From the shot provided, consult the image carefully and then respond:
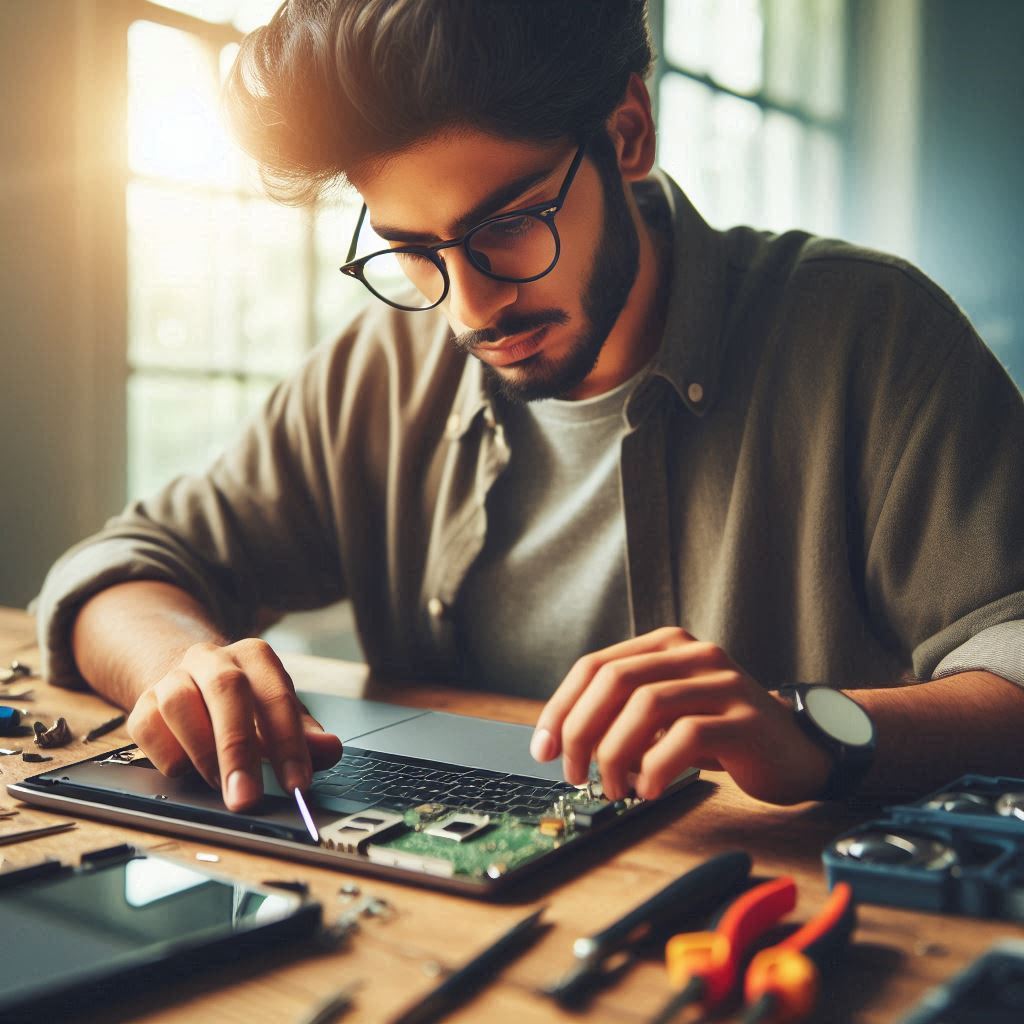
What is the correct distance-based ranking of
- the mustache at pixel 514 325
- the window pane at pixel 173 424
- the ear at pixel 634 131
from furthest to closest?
the window pane at pixel 173 424 < the ear at pixel 634 131 < the mustache at pixel 514 325

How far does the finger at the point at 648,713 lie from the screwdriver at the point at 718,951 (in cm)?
15

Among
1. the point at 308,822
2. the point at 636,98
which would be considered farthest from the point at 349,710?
the point at 636,98

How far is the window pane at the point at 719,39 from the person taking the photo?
12.5 ft

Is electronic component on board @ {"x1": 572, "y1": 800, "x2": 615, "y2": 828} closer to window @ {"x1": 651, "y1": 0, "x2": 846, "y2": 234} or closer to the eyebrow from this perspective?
the eyebrow

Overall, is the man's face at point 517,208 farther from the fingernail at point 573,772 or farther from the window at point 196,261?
the window at point 196,261

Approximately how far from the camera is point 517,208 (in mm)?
1041

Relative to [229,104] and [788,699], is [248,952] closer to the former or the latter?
[788,699]

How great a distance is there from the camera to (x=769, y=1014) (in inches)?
18.0

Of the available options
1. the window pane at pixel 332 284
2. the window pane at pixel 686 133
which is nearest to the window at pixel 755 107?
the window pane at pixel 686 133

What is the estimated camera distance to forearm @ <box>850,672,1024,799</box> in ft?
2.57

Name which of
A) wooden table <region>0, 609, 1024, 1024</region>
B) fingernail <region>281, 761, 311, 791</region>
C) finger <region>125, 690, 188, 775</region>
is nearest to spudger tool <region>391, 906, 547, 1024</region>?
wooden table <region>0, 609, 1024, 1024</region>

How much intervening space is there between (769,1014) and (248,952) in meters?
0.25

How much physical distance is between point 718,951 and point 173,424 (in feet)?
8.11

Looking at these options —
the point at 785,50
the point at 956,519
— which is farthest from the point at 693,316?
the point at 785,50
